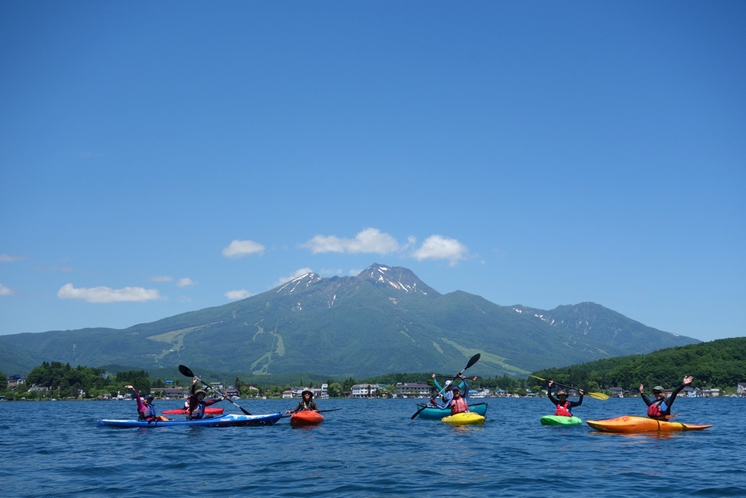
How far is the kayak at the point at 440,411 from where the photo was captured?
40094mm

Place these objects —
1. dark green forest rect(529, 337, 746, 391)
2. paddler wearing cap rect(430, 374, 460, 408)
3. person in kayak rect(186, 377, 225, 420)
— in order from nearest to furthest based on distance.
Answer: person in kayak rect(186, 377, 225, 420) → paddler wearing cap rect(430, 374, 460, 408) → dark green forest rect(529, 337, 746, 391)

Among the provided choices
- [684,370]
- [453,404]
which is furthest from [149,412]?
[684,370]

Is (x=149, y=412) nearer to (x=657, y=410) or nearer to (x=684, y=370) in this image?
(x=657, y=410)

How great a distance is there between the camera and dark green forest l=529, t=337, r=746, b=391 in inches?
5935

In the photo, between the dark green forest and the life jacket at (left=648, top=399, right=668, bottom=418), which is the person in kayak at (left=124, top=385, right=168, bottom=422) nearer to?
Answer: the life jacket at (left=648, top=399, right=668, bottom=418)

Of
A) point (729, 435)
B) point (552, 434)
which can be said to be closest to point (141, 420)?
point (552, 434)

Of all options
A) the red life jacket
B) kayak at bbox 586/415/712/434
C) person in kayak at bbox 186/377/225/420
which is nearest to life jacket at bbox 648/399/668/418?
the red life jacket

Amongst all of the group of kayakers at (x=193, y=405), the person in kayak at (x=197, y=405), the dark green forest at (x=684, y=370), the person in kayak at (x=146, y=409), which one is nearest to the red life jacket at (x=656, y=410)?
the group of kayakers at (x=193, y=405)

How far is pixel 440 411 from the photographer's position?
4059 centimetres

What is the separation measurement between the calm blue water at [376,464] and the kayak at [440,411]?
7434 mm

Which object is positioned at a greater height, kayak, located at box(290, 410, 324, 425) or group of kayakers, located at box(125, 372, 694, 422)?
group of kayakers, located at box(125, 372, 694, 422)

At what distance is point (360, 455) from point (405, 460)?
232 centimetres

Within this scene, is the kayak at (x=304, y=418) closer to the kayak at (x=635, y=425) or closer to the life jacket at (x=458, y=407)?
the life jacket at (x=458, y=407)

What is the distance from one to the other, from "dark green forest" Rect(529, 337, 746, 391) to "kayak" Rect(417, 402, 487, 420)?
4751 inches
